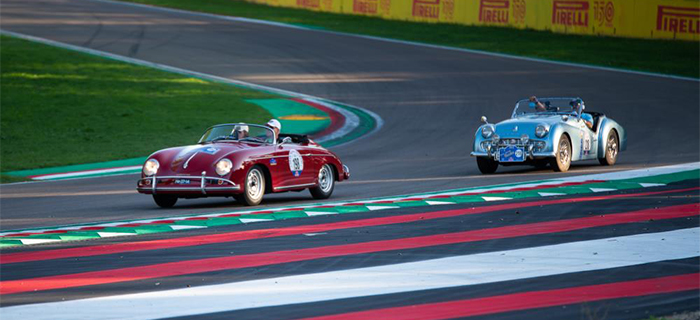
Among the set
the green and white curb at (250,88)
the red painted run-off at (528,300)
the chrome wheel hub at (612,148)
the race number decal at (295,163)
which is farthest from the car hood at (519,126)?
the red painted run-off at (528,300)

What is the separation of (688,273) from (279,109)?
1953 cm

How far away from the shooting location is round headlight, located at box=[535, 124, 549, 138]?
640 inches

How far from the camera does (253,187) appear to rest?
13.3 metres

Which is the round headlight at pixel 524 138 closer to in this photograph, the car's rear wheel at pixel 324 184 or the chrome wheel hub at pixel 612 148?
the chrome wheel hub at pixel 612 148

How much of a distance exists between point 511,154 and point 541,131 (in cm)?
59

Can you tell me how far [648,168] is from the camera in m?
16.5

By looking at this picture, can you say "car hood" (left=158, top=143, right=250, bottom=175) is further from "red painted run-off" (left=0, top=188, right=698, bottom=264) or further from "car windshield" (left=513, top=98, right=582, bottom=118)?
"car windshield" (left=513, top=98, right=582, bottom=118)

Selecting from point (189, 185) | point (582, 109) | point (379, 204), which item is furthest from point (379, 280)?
point (582, 109)

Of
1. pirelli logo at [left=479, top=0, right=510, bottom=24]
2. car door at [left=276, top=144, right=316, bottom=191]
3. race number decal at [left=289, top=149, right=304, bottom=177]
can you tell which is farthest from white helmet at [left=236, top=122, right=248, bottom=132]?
pirelli logo at [left=479, top=0, right=510, bottom=24]

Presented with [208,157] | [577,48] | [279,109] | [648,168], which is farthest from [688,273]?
[577,48]

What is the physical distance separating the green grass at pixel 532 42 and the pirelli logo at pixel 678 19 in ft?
1.57

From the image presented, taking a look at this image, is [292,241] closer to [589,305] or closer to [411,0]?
[589,305]

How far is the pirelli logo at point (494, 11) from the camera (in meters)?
41.4

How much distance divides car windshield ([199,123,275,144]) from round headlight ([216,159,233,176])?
3.87 ft
